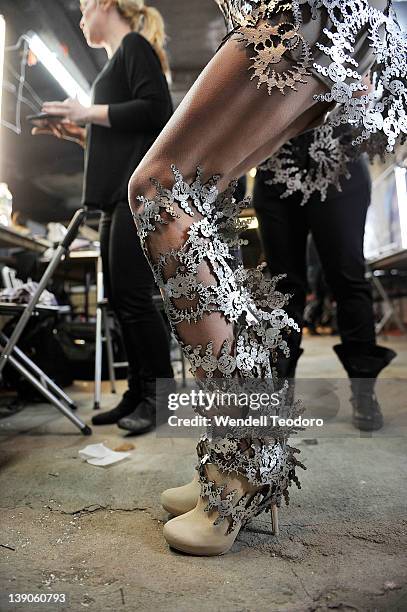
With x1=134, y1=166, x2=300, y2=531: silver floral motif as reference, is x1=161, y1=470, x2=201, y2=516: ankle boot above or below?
below

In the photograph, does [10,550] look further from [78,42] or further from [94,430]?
[78,42]

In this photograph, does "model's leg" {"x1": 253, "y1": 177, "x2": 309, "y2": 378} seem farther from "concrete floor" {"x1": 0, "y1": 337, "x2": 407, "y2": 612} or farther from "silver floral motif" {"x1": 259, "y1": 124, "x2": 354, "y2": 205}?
"concrete floor" {"x1": 0, "y1": 337, "x2": 407, "y2": 612}

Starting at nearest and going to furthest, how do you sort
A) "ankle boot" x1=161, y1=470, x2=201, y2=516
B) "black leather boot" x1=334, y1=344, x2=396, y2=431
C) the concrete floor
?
the concrete floor < "ankle boot" x1=161, y1=470, x2=201, y2=516 < "black leather boot" x1=334, y1=344, x2=396, y2=431

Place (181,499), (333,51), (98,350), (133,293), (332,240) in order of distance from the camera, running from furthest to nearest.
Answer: (98,350) < (133,293) < (332,240) < (181,499) < (333,51)

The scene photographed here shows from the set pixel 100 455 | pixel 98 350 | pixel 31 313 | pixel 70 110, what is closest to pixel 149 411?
pixel 100 455

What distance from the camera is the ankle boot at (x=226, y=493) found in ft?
2.31

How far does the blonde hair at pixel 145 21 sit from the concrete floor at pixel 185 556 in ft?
4.75

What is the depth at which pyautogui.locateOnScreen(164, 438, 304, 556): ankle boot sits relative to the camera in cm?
70

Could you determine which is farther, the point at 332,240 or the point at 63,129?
the point at 63,129

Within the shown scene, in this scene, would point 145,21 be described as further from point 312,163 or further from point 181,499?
point 181,499

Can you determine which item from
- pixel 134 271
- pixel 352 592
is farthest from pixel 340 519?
pixel 134 271

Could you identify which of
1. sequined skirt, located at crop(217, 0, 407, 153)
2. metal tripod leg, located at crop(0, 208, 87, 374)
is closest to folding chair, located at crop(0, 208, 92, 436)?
metal tripod leg, located at crop(0, 208, 87, 374)

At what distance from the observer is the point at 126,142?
1545 millimetres

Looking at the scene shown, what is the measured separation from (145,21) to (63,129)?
19.8 inches
